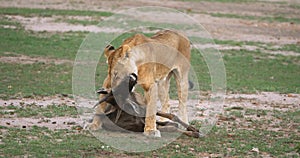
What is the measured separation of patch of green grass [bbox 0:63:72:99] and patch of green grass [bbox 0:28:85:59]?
1.39 metres

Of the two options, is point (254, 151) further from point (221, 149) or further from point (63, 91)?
point (63, 91)

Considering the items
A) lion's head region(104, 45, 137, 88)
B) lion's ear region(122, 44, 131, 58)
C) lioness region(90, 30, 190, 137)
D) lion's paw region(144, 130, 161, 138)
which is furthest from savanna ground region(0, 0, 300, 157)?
lion's ear region(122, 44, 131, 58)

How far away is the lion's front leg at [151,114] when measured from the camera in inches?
348

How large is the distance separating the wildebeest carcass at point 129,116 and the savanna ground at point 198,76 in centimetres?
29

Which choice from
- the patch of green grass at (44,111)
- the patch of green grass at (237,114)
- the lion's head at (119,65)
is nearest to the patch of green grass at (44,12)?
the patch of green grass at (44,111)

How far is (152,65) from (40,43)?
8.66 meters

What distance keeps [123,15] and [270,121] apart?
1198 centimetres

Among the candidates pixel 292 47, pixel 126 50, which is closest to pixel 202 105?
pixel 126 50

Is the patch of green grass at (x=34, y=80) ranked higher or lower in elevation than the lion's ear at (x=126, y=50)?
lower

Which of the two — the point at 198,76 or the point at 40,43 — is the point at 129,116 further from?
the point at 40,43

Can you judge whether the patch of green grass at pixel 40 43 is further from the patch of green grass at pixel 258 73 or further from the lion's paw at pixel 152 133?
the lion's paw at pixel 152 133

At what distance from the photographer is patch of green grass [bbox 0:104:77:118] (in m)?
10.1

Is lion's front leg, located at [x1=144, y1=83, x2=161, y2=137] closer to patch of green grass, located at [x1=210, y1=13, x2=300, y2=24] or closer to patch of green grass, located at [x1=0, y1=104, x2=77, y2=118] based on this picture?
patch of green grass, located at [x1=0, y1=104, x2=77, y2=118]

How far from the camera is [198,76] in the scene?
47.8 feet
